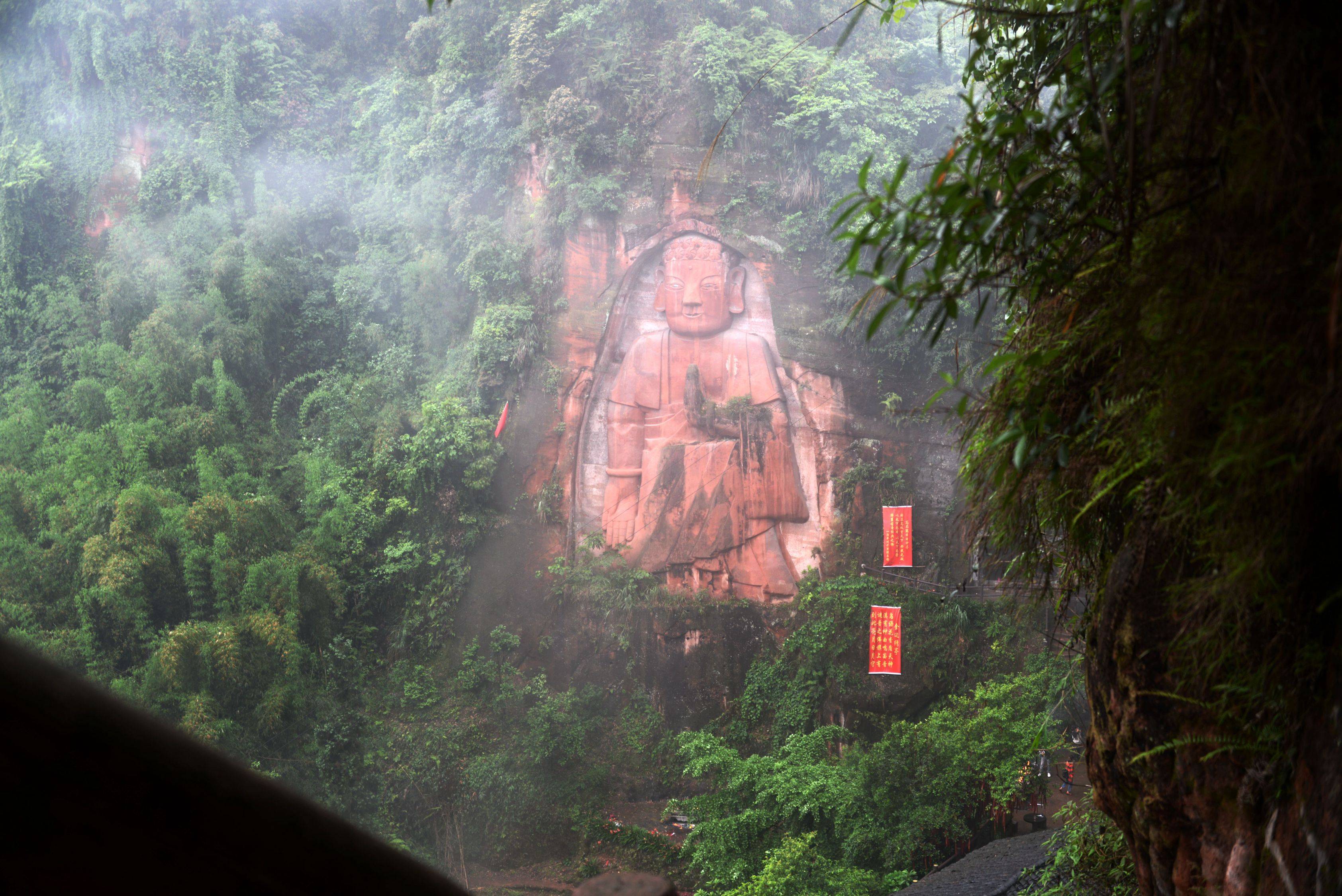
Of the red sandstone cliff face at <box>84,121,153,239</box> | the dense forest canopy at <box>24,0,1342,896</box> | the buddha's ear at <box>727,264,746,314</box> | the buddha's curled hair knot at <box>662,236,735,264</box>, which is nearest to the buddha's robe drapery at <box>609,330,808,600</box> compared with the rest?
the buddha's ear at <box>727,264,746,314</box>

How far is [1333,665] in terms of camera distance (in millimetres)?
848

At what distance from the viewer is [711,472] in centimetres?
856

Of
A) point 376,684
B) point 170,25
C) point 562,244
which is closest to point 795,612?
point 376,684

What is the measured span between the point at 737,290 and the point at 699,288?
43cm

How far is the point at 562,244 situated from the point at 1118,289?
27.5ft

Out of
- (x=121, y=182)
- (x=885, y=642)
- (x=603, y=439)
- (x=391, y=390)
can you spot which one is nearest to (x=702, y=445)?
(x=603, y=439)

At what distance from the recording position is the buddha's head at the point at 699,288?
8836 millimetres

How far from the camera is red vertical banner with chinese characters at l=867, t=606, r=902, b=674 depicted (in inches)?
299

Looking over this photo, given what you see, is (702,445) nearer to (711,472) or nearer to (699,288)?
(711,472)

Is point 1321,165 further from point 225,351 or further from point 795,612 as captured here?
point 225,351

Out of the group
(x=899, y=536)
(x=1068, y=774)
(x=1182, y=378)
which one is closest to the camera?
(x=1182, y=378)

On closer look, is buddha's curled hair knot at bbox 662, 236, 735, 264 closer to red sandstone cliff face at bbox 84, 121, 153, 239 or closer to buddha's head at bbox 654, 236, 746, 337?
buddha's head at bbox 654, 236, 746, 337

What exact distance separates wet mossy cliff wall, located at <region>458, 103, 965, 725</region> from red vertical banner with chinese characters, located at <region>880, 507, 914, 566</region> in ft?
0.53

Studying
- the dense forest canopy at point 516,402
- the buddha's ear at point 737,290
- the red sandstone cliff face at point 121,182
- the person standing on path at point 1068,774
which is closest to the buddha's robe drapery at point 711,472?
the buddha's ear at point 737,290
